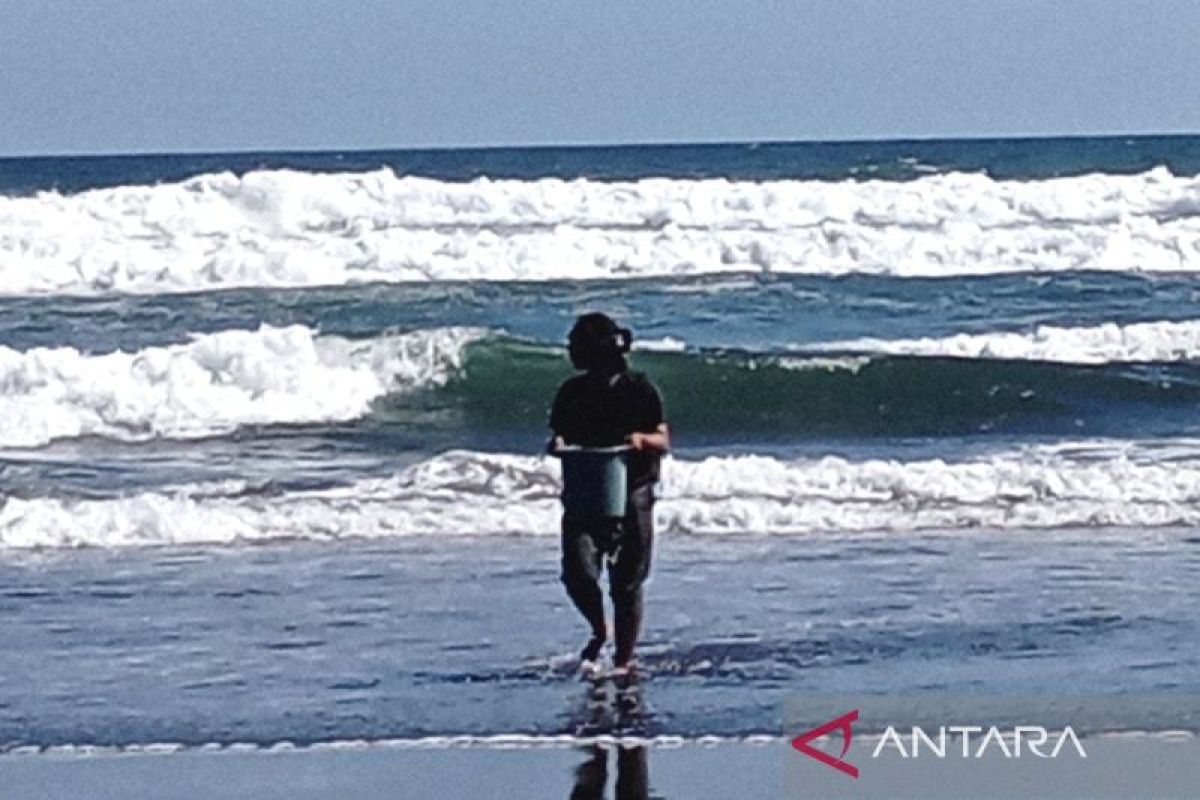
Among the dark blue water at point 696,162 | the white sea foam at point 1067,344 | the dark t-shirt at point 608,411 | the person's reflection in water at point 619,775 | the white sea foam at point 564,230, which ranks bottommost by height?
the person's reflection in water at point 619,775

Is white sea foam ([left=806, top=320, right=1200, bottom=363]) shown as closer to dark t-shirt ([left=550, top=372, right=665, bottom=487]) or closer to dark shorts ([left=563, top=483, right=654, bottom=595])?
dark shorts ([left=563, top=483, right=654, bottom=595])

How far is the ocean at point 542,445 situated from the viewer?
9547mm

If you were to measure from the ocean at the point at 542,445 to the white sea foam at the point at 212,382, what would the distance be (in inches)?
2.0

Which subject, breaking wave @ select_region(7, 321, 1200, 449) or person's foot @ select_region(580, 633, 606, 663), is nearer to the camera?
person's foot @ select_region(580, 633, 606, 663)

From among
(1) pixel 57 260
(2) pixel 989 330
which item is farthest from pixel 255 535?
(1) pixel 57 260

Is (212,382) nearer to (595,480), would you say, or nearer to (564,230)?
(564,230)

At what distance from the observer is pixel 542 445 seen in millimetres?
17594

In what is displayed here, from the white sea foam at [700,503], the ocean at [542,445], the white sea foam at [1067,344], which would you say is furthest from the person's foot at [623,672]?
the white sea foam at [1067,344]

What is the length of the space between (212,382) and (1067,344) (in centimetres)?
731

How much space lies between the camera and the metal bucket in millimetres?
8953

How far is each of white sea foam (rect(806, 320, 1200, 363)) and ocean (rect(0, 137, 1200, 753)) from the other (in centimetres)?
6

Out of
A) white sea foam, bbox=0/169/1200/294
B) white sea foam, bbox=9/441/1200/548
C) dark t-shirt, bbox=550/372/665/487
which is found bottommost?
dark t-shirt, bbox=550/372/665/487

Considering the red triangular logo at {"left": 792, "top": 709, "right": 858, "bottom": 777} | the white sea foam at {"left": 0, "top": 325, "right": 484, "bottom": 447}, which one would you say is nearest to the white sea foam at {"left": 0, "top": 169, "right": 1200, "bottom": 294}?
the white sea foam at {"left": 0, "top": 325, "right": 484, "bottom": 447}

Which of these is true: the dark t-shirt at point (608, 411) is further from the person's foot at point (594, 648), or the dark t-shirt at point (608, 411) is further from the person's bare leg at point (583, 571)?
the person's foot at point (594, 648)
